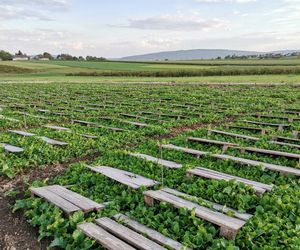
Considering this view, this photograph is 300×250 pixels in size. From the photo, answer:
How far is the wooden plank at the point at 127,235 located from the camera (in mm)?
4777

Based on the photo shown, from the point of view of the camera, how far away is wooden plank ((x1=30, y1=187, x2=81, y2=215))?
5926 mm

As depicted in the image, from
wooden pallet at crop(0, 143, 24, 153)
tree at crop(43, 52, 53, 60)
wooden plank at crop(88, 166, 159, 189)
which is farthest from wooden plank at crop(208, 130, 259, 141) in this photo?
tree at crop(43, 52, 53, 60)

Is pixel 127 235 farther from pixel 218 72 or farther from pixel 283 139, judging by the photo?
pixel 218 72

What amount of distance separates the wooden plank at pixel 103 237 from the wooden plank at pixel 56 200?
0.60m

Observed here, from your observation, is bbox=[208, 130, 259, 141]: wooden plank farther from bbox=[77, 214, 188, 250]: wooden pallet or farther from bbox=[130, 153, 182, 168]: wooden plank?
bbox=[77, 214, 188, 250]: wooden pallet

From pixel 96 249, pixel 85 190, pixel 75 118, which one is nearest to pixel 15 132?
pixel 75 118

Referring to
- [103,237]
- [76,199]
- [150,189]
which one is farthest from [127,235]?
[150,189]

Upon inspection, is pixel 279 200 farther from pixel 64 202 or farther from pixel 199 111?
pixel 199 111

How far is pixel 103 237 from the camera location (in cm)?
503

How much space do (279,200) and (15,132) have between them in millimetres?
10299

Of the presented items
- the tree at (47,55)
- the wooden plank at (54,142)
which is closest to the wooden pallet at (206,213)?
the wooden plank at (54,142)

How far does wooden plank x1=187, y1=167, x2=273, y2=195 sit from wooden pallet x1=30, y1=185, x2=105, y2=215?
2.45 m

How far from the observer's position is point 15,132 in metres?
12.9

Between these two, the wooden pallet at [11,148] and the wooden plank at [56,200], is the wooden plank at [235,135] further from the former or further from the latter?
the wooden plank at [56,200]
